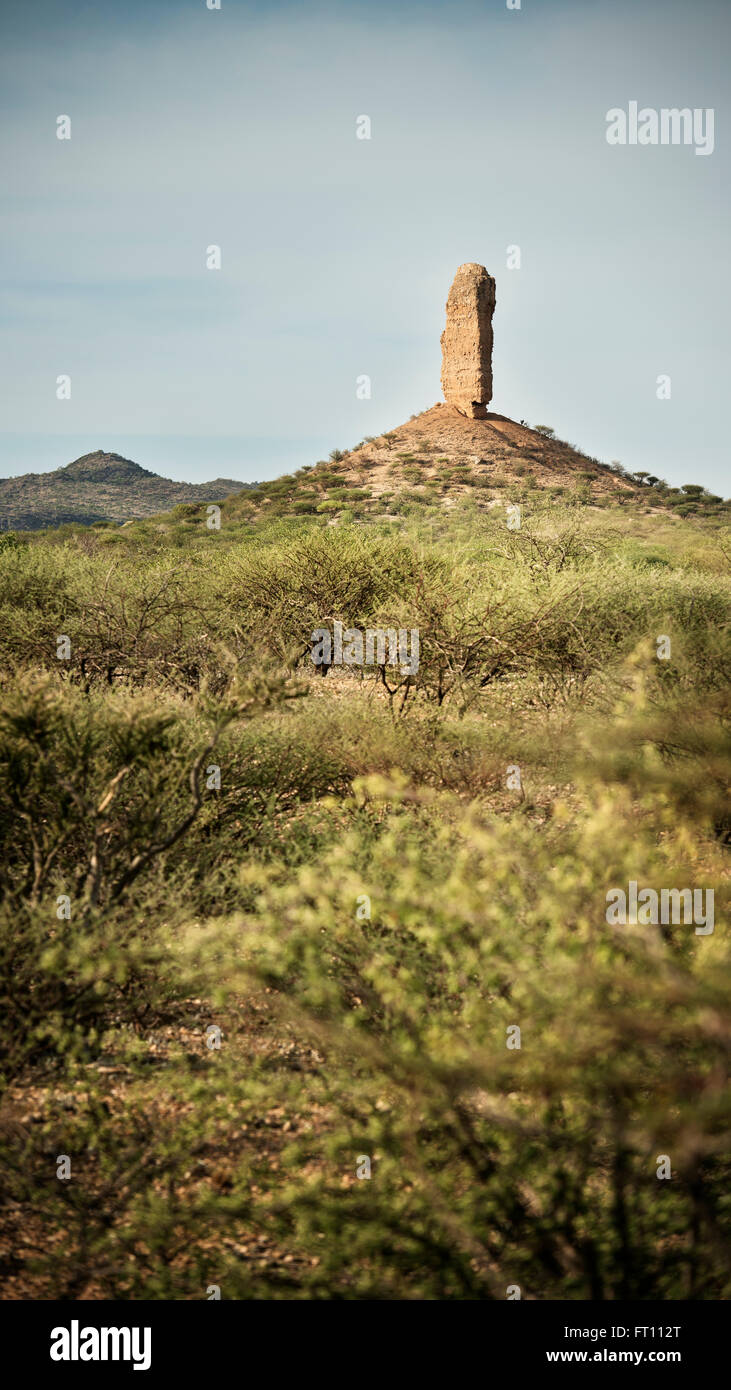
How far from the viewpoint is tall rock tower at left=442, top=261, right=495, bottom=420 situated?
57.4 meters

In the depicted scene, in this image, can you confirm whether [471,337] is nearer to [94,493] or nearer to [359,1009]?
[94,493]

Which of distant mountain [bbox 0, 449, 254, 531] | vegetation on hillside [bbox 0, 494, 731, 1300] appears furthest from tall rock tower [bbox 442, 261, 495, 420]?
vegetation on hillside [bbox 0, 494, 731, 1300]

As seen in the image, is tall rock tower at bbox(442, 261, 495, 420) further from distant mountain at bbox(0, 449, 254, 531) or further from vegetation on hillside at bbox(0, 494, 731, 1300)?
vegetation on hillside at bbox(0, 494, 731, 1300)

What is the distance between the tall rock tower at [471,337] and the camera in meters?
57.4

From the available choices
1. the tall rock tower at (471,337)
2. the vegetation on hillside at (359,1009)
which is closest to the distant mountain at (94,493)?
the tall rock tower at (471,337)

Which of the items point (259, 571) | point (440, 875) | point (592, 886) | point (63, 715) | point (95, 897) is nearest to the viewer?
point (592, 886)

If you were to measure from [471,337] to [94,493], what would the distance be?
40.4 meters

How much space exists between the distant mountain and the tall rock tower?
22.2 m

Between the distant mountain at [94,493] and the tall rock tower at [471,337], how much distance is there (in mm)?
22200

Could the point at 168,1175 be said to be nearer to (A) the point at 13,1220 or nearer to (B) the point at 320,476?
(A) the point at 13,1220

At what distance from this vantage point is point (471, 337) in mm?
57594

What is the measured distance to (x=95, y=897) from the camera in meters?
4.55
